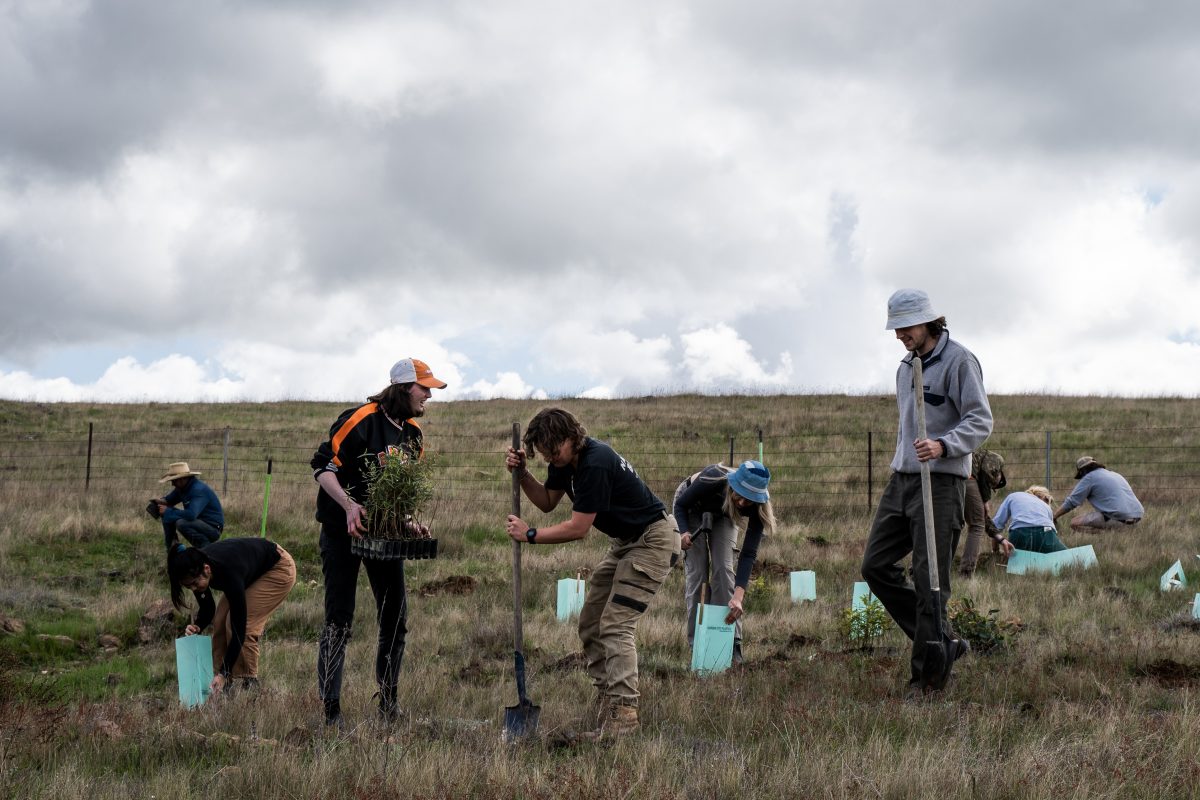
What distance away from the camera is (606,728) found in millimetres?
4887

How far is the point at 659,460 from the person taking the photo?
2173cm


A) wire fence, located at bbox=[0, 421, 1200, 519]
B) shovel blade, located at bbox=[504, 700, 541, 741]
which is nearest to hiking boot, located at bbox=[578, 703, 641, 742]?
shovel blade, located at bbox=[504, 700, 541, 741]

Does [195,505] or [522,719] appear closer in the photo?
[522,719]

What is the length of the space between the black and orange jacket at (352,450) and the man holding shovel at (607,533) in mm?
782

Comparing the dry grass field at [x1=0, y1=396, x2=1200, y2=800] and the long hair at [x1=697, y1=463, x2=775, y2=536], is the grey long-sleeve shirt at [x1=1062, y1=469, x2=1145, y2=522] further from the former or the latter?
the long hair at [x1=697, y1=463, x2=775, y2=536]

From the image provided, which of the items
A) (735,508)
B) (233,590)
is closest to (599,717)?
(735,508)

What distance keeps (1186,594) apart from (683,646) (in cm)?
465

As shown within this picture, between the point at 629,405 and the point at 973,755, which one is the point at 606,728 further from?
the point at 629,405

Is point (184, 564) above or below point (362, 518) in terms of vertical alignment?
below

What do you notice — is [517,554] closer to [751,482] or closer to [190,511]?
[751,482]

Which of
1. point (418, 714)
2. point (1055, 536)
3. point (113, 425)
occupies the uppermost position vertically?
point (113, 425)

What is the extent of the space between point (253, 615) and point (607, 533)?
2869 mm

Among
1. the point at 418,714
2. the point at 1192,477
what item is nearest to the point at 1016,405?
the point at 1192,477

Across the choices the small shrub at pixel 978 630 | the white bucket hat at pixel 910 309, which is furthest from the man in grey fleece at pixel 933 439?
the small shrub at pixel 978 630
